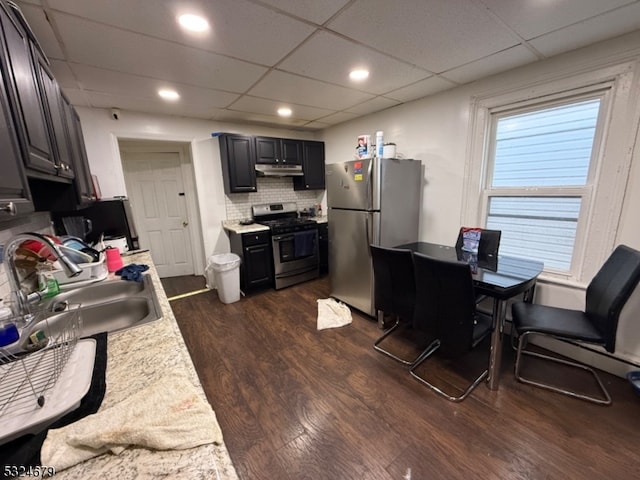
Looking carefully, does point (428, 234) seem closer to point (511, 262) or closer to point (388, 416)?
point (511, 262)

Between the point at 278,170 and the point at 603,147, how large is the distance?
3342 mm

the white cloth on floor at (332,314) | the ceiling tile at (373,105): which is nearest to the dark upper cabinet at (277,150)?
the ceiling tile at (373,105)

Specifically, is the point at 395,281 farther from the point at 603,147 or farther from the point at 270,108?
the point at 270,108

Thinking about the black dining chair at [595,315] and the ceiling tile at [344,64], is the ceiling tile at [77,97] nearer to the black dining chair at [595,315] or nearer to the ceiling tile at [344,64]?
the ceiling tile at [344,64]

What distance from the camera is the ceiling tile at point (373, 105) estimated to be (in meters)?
2.96

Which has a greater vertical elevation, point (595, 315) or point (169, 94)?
point (169, 94)

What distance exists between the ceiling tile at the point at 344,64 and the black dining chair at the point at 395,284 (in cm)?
145

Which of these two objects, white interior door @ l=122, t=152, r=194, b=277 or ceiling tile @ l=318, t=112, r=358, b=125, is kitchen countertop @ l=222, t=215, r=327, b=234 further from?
ceiling tile @ l=318, t=112, r=358, b=125

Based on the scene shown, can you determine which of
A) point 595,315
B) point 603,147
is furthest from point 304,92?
point 595,315

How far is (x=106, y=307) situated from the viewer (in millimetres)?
1393

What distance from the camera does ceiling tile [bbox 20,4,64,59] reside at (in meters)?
1.33

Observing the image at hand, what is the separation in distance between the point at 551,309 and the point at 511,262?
42 centimetres

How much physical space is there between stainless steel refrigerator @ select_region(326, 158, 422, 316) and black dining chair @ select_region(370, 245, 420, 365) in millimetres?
459

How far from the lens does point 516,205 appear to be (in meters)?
2.42
